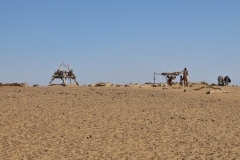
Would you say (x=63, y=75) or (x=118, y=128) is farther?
(x=63, y=75)

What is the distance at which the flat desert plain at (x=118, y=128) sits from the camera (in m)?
8.41

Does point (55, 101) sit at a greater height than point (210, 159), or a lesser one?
greater

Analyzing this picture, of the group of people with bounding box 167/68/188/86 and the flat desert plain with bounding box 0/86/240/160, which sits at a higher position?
the group of people with bounding box 167/68/188/86

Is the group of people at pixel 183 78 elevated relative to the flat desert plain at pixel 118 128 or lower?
elevated

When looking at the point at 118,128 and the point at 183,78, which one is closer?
the point at 118,128

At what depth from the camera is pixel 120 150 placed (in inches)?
338

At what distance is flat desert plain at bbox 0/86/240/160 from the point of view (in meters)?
8.41

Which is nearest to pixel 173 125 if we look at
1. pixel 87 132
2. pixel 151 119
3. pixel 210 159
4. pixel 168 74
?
pixel 151 119

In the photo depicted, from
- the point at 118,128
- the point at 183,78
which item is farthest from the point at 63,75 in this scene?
the point at 118,128

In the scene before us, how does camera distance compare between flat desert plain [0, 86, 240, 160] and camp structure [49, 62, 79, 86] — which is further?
camp structure [49, 62, 79, 86]

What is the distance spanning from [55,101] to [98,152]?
8.26 m

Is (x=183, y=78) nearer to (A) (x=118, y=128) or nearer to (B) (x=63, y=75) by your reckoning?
(B) (x=63, y=75)

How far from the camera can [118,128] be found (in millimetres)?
10906

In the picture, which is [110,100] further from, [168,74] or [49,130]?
[168,74]
